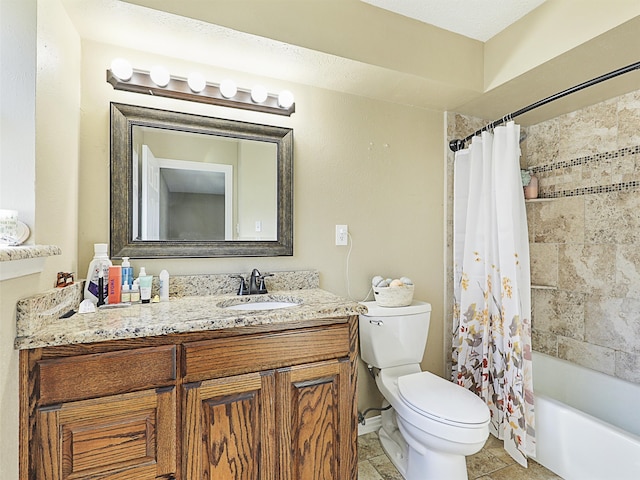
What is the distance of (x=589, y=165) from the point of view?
212 cm

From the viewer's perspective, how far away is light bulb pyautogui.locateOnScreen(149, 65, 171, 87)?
1551mm

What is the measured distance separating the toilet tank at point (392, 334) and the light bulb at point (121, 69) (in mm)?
1615

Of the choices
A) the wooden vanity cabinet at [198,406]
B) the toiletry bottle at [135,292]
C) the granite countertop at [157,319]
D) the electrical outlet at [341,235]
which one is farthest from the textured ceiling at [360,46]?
the wooden vanity cabinet at [198,406]

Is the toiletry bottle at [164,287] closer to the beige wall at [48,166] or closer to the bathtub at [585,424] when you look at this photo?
the beige wall at [48,166]

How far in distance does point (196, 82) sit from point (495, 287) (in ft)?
6.31

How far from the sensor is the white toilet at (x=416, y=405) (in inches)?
55.6

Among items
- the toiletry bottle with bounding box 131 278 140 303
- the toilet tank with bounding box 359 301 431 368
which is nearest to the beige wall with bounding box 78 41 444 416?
the toiletry bottle with bounding box 131 278 140 303

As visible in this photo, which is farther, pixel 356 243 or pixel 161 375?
pixel 356 243

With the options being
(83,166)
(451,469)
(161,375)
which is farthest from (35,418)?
(451,469)

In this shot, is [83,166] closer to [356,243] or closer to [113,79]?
[113,79]

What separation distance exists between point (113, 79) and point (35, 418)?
1.36m

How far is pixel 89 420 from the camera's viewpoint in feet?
3.40

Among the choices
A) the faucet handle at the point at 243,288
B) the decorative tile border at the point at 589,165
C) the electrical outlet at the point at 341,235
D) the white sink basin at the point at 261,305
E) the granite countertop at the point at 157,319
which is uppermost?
the decorative tile border at the point at 589,165

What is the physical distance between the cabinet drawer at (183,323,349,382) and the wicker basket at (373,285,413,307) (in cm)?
52
